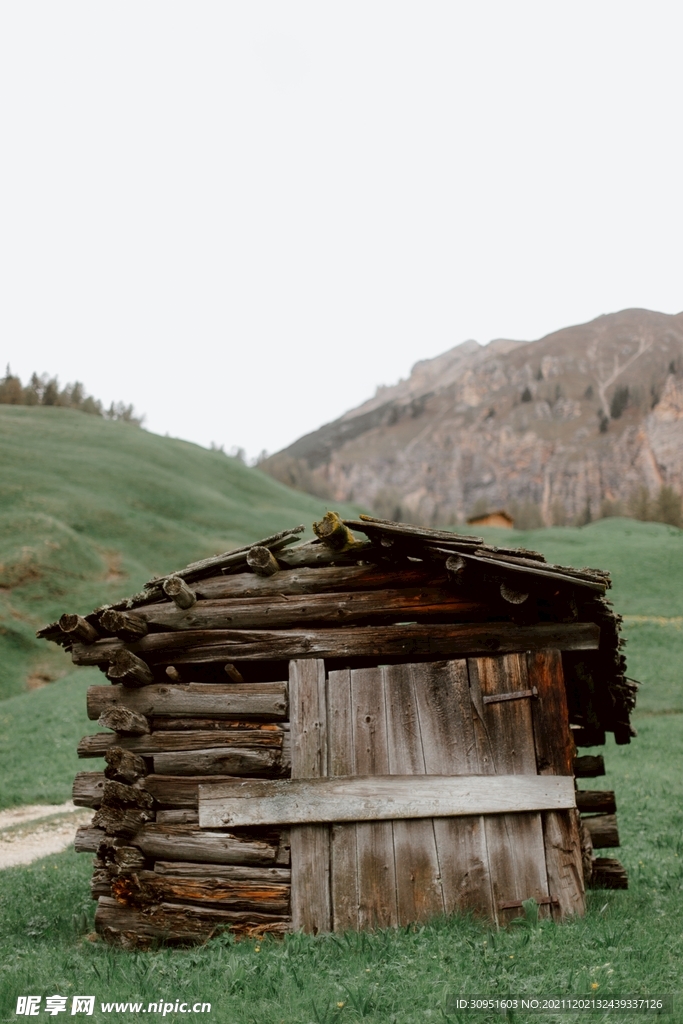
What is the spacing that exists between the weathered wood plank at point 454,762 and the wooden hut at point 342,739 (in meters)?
0.02

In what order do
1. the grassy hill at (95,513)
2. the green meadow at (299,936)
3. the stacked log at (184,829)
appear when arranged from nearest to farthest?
the green meadow at (299,936)
the stacked log at (184,829)
the grassy hill at (95,513)

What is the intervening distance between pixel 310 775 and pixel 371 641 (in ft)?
4.57

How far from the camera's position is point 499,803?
7105 millimetres

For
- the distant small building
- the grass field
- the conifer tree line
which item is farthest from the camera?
the conifer tree line

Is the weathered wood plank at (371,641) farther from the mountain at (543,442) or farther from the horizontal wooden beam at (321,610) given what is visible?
the mountain at (543,442)

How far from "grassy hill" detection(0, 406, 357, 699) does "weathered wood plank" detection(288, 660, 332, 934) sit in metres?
26.1

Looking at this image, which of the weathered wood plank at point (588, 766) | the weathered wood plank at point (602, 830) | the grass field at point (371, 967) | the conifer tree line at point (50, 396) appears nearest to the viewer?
the grass field at point (371, 967)

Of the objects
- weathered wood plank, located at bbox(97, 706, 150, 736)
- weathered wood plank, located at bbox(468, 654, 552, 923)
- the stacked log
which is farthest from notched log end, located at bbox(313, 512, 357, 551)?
weathered wood plank, located at bbox(97, 706, 150, 736)

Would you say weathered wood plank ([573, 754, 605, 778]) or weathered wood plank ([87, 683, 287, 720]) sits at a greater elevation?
weathered wood plank ([87, 683, 287, 720])

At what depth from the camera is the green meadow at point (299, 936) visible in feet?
18.0

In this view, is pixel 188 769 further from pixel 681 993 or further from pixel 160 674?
pixel 681 993

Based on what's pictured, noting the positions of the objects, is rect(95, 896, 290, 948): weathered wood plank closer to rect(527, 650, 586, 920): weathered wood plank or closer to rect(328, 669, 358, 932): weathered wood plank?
rect(328, 669, 358, 932): weathered wood plank

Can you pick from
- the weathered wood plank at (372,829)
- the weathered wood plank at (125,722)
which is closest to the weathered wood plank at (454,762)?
the weathered wood plank at (372,829)

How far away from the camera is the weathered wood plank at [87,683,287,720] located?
7.80 m
